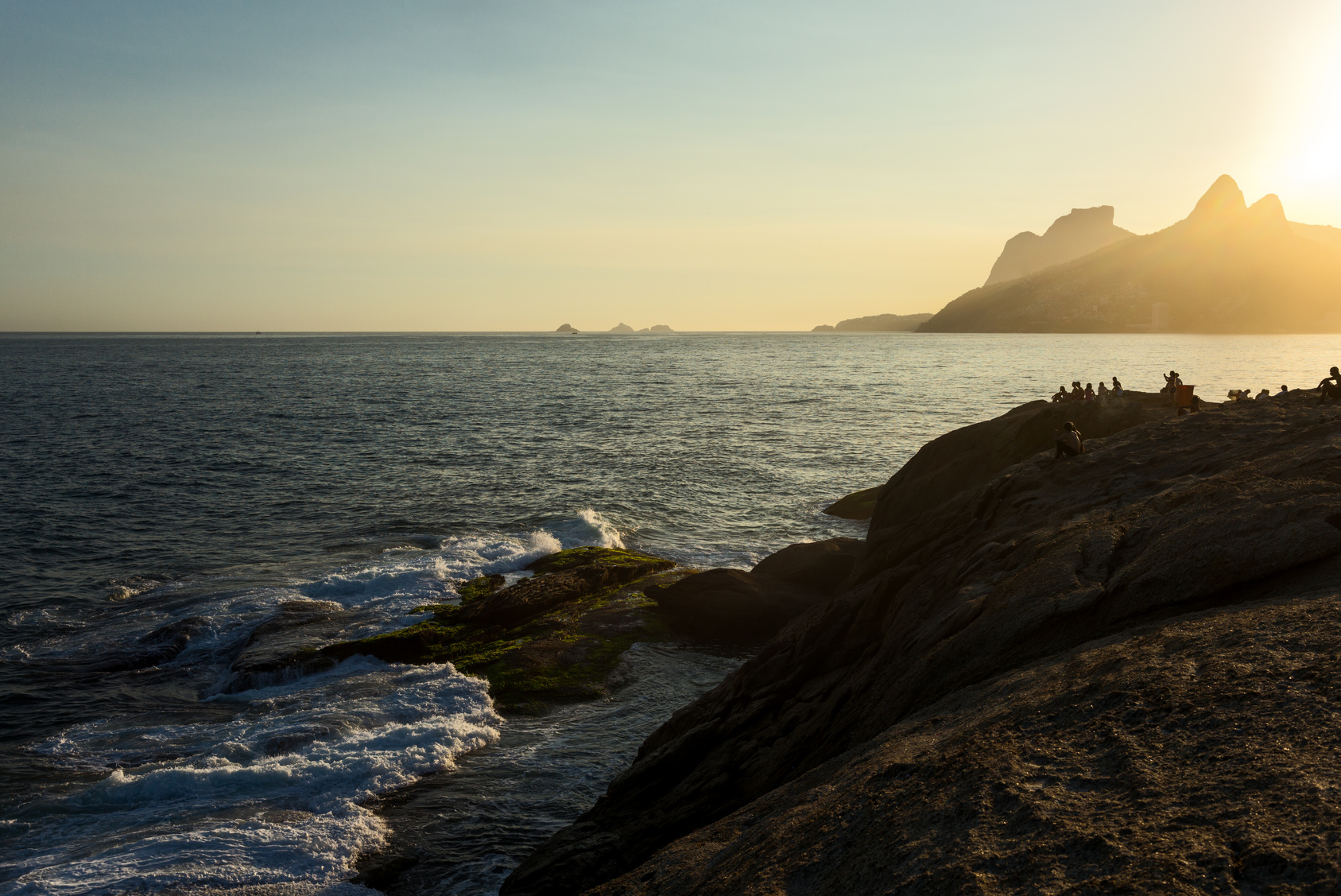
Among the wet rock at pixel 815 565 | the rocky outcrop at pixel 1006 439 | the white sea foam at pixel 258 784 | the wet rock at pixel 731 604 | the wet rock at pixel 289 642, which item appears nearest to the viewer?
Answer: the white sea foam at pixel 258 784

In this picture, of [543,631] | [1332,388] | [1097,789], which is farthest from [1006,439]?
[1097,789]

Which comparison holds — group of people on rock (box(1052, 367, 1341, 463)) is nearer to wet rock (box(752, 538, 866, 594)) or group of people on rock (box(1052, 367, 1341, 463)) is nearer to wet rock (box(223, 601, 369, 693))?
wet rock (box(752, 538, 866, 594))

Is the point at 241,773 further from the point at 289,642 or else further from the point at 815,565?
the point at 815,565

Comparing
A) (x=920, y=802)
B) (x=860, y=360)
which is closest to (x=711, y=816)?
(x=920, y=802)

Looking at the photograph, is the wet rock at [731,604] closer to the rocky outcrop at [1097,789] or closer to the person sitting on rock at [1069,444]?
the person sitting on rock at [1069,444]

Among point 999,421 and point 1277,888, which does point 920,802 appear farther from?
point 999,421

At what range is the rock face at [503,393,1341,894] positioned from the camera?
679 centimetres

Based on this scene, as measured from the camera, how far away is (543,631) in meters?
24.5

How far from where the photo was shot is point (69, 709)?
19734mm

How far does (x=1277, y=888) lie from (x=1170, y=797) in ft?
4.07

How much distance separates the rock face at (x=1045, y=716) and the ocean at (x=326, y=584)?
4279 mm

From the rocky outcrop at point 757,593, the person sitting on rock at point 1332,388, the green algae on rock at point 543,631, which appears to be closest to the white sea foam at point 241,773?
the green algae on rock at point 543,631

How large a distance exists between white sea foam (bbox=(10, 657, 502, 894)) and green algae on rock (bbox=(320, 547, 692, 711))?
0.96m

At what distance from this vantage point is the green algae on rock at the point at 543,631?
21484mm
